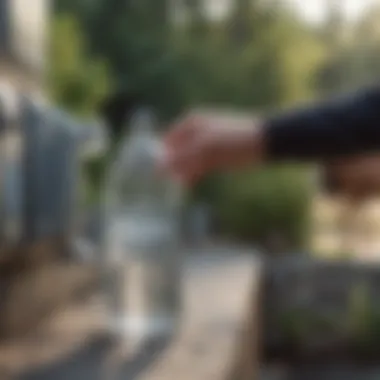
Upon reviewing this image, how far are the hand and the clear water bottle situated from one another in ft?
0.38

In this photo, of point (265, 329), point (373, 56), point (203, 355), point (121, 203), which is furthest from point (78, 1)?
point (203, 355)

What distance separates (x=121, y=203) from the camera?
1153mm

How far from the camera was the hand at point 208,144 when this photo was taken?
0.91 meters

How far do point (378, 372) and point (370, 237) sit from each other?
4.52 feet

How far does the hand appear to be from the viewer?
0.91 metres

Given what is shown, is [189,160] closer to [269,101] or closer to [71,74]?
[71,74]

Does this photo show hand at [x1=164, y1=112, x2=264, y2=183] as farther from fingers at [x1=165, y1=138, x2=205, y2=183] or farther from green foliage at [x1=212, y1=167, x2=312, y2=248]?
green foliage at [x1=212, y1=167, x2=312, y2=248]

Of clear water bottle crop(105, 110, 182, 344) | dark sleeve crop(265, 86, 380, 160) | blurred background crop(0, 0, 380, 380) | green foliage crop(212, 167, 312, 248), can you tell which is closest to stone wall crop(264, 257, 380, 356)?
blurred background crop(0, 0, 380, 380)

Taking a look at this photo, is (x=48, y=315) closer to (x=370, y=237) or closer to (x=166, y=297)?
(x=166, y=297)

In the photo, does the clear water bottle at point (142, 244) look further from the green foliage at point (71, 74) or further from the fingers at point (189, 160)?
the green foliage at point (71, 74)

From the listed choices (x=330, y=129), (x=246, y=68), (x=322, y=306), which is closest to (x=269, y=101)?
(x=246, y=68)

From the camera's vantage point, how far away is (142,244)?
1076mm

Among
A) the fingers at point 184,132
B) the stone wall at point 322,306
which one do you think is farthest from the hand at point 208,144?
the stone wall at point 322,306

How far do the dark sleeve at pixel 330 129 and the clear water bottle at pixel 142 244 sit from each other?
161mm
